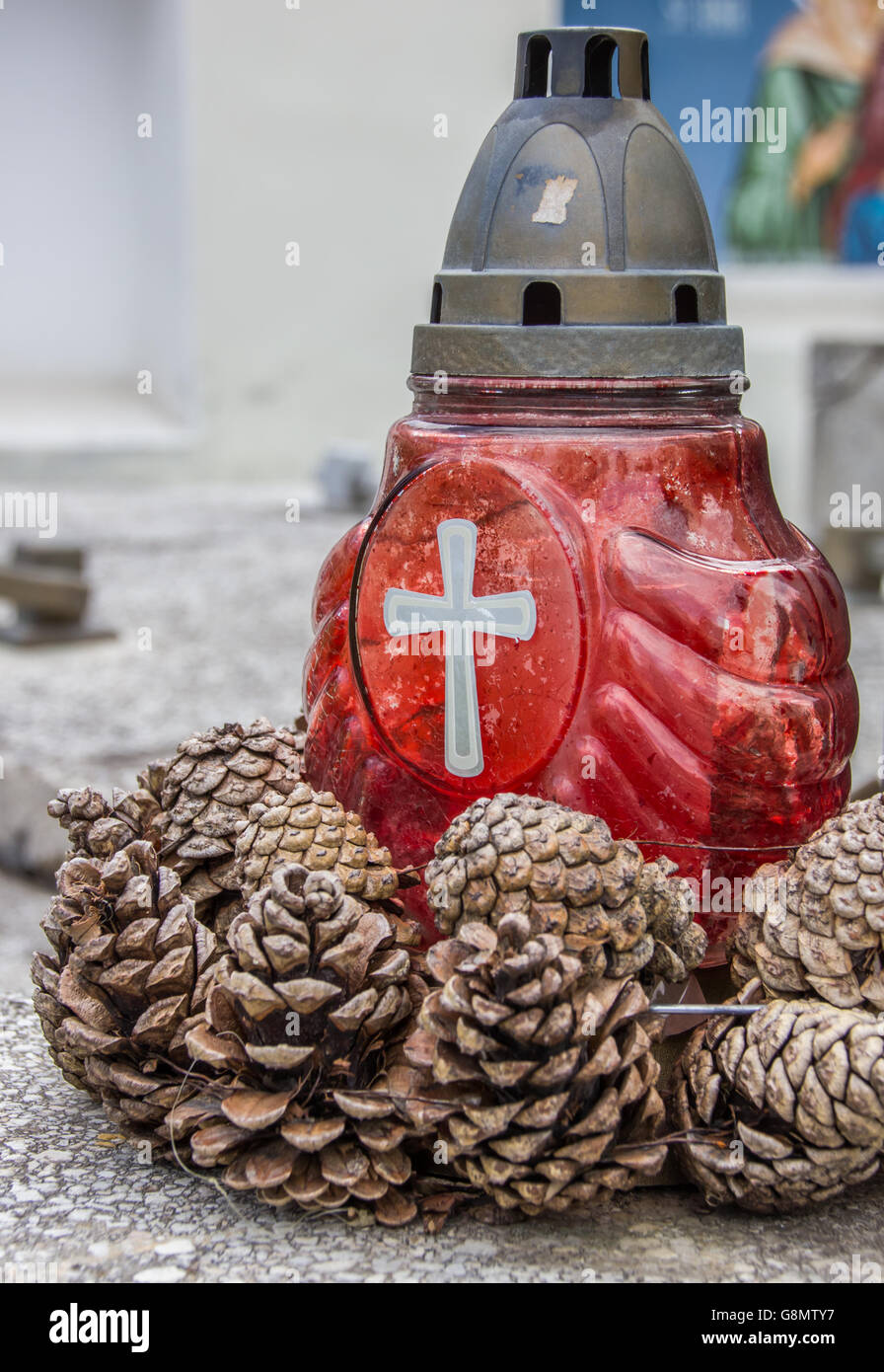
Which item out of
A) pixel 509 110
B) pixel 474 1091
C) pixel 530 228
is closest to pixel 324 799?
pixel 474 1091

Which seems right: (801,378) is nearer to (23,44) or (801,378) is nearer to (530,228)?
(23,44)

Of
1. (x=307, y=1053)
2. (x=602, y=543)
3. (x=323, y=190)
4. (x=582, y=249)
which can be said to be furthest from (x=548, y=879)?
(x=323, y=190)

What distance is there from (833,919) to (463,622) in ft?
1.35

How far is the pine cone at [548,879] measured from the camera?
1209 mm

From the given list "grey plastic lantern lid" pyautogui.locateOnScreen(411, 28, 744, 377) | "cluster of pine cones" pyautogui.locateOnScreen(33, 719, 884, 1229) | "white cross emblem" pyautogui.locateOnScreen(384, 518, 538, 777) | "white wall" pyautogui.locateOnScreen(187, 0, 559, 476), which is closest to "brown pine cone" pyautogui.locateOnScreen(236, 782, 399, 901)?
"cluster of pine cones" pyautogui.locateOnScreen(33, 719, 884, 1229)

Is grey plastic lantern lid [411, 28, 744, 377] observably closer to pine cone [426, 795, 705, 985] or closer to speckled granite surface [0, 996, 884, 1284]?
pine cone [426, 795, 705, 985]

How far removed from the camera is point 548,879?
1.21 m

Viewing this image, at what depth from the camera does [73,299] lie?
7191 mm

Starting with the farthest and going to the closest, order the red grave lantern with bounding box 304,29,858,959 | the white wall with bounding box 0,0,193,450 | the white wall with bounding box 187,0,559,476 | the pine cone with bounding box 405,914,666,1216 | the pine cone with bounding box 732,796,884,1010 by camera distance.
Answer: the white wall with bounding box 0,0,193,450
the white wall with bounding box 187,0,559,476
the red grave lantern with bounding box 304,29,858,959
the pine cone with bounding box 732,796,884,1010
the pine cone with bounding box 405,914,666,1216

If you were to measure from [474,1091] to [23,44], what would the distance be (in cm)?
674

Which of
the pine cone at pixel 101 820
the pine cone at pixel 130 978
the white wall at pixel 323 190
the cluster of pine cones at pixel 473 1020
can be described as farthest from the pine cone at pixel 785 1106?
the white wall at pixel 323 190

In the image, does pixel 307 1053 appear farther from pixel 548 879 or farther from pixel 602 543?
pixel 602 543

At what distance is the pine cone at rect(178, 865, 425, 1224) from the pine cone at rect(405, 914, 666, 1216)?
6 centimetres

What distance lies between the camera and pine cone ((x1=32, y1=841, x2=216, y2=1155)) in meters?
1.31
